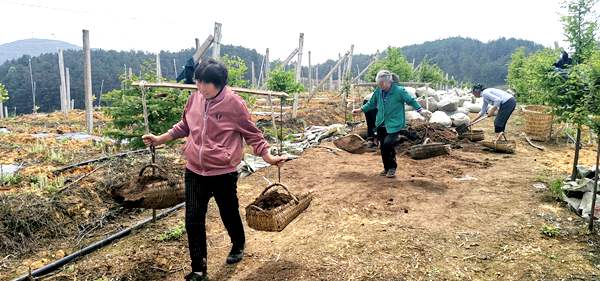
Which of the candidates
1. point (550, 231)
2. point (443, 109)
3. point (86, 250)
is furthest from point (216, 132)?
point (443, 109)

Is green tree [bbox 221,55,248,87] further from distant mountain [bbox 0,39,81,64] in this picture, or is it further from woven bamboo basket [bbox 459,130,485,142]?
distant mountain [bbox 0,39,81,64]

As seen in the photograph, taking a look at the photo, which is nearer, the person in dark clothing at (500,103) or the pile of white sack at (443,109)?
the person in dark clothing at (500,103)

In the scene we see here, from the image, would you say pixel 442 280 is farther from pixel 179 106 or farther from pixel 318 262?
pixel 179 106

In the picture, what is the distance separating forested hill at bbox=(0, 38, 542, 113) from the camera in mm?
33719

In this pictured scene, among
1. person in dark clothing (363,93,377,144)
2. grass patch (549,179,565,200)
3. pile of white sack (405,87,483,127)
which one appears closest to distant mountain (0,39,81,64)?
pile of white sack (405,87,483,127)

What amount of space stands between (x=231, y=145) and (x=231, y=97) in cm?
36

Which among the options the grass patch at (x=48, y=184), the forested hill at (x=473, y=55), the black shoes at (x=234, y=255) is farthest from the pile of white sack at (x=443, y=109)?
the forested hill at (x=473, y=55)

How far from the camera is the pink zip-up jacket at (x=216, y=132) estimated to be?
3039 mm

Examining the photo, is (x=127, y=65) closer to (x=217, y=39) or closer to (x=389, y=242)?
(x=217, y=39)

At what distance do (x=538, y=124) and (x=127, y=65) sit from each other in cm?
4021

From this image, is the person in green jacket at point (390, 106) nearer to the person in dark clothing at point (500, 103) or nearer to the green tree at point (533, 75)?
the green tree at point (533, 75)

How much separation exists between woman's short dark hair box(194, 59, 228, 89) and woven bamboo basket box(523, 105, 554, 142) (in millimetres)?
8751

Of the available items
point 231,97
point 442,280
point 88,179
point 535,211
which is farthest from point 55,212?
point 535,211

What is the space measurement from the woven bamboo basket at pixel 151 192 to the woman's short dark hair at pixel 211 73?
121 centimetres
